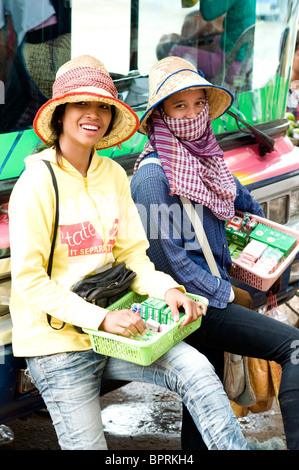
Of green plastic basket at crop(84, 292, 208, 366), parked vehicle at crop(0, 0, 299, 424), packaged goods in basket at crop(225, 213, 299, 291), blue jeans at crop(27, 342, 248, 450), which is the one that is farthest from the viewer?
packaged goods in basket at crop(225, 213, 299, 291)

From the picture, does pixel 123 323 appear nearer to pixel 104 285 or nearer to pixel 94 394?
pixel 104 285

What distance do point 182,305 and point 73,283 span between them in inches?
15.8

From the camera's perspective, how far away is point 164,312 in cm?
221

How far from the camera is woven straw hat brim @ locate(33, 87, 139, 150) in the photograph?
212 centimetres

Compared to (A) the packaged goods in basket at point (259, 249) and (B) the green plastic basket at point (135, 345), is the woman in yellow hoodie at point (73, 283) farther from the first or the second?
(A) the packaged goods in basket at point (259, 249)

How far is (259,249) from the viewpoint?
2.84 metres

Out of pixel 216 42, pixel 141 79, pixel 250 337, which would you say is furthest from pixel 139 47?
pixel 250 337

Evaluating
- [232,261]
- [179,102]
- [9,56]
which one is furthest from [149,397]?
[9,56]

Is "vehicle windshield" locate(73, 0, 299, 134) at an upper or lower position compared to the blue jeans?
upper

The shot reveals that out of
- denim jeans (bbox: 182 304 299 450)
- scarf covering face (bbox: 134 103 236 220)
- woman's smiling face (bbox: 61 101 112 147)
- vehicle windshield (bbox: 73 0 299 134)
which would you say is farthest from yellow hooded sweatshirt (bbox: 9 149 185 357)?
vehicle windshield (bbox: 73 0 299 134)

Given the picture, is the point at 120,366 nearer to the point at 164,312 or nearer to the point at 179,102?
the point at 164,312

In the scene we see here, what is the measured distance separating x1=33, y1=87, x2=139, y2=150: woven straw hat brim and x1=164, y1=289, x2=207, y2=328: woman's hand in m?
0.66

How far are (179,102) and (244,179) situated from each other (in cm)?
87

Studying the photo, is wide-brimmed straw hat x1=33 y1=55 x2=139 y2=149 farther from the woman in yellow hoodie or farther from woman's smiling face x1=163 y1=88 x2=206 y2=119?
woman's smiling face x1=163 y1=88 x2=206 y2=119
